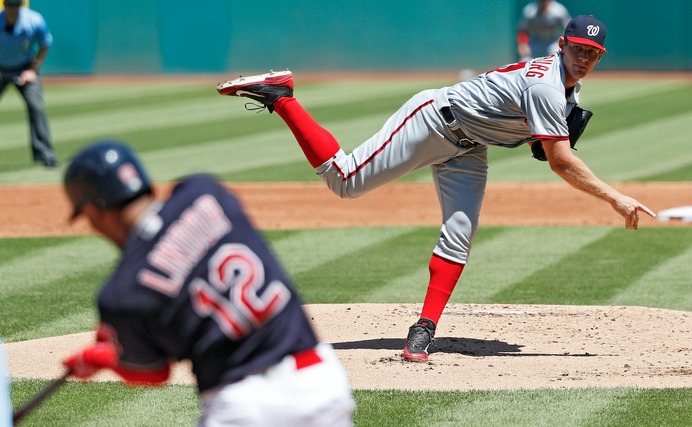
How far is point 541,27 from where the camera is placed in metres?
18.6

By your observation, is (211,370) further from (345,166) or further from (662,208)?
(662,208)

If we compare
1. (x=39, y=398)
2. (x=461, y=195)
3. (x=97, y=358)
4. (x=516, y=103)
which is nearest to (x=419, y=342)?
(x=461, y=195)

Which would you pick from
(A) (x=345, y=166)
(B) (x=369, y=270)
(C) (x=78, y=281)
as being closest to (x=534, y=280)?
(B) (x=369, y=270)

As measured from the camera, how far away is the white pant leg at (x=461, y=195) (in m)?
5.54

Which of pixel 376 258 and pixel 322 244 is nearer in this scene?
pixel 376 258

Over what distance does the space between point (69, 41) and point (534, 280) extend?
20918 mm

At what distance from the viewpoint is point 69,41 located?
26.3 meters

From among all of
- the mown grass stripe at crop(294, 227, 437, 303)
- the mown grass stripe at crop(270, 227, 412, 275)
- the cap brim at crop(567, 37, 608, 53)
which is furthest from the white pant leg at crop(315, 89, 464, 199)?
the mown grass stripe at crop(270, 227, 412, 275)

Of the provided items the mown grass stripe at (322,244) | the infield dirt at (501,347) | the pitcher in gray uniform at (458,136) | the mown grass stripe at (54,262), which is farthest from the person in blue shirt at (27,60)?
the pitcher in gray uniform at (458,136)

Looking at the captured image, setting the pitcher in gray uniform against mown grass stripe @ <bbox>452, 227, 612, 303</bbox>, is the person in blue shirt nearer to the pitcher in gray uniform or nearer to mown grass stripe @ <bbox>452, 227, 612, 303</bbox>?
mown grass stripe @ <bbox>452, 227, 612, 303</bbox>

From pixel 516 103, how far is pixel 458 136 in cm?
35

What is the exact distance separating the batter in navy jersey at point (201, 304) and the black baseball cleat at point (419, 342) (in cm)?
286

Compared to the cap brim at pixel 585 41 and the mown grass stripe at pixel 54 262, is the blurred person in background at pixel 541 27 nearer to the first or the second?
the mown grass stripe at pixel 54 262

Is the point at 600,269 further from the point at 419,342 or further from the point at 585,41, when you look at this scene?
the point at 585,41
